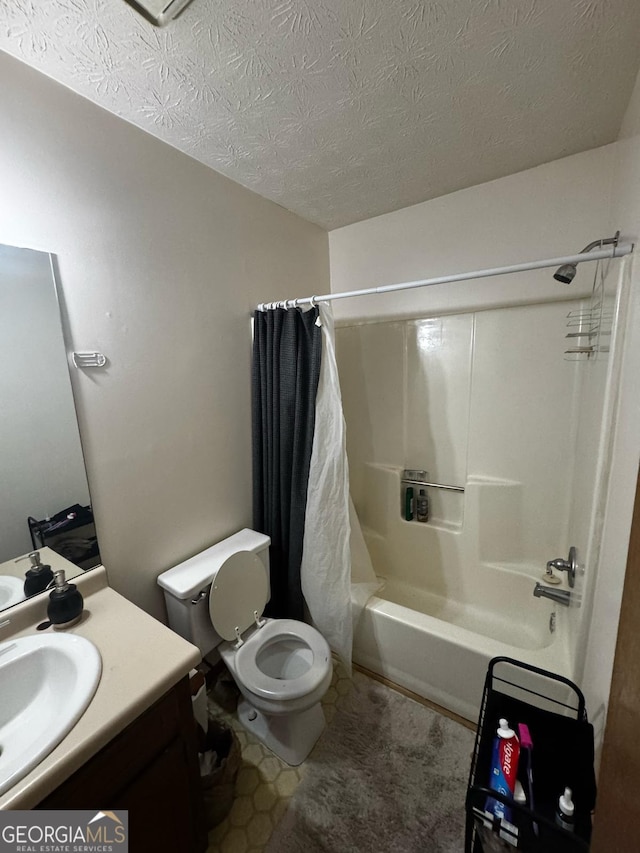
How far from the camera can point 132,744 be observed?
78 cm

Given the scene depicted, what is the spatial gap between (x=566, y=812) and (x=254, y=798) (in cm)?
107

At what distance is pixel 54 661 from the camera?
900mm

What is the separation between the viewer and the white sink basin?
0.77m

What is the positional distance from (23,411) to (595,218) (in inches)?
90.6

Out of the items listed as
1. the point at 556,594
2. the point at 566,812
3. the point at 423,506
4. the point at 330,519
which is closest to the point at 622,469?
the point at 566,812

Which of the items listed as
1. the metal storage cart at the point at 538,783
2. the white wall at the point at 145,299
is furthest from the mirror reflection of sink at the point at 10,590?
the metal storage cart at the point at 538,783

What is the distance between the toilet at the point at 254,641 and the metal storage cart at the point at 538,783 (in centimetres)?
58

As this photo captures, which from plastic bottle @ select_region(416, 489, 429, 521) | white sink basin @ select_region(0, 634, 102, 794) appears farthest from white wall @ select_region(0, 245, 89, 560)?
plastic bottle @ select_region(416, 489, 429, 521)

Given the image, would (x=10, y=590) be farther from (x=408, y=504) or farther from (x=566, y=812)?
(x=408, y=504)

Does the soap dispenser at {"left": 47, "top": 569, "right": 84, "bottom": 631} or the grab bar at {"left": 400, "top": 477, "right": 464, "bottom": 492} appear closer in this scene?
the soap dispenser at {"left": 47, "top": 569, "right": 84, "bottom": 631}

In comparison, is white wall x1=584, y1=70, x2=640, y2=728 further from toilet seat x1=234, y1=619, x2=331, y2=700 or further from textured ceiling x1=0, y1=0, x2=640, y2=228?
toilet seat x1=234, y1=619, x2=331, y2=700

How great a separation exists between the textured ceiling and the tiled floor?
238 cm

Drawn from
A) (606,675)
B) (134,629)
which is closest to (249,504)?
(134,629)

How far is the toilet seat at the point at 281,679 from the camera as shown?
121 centimetres
